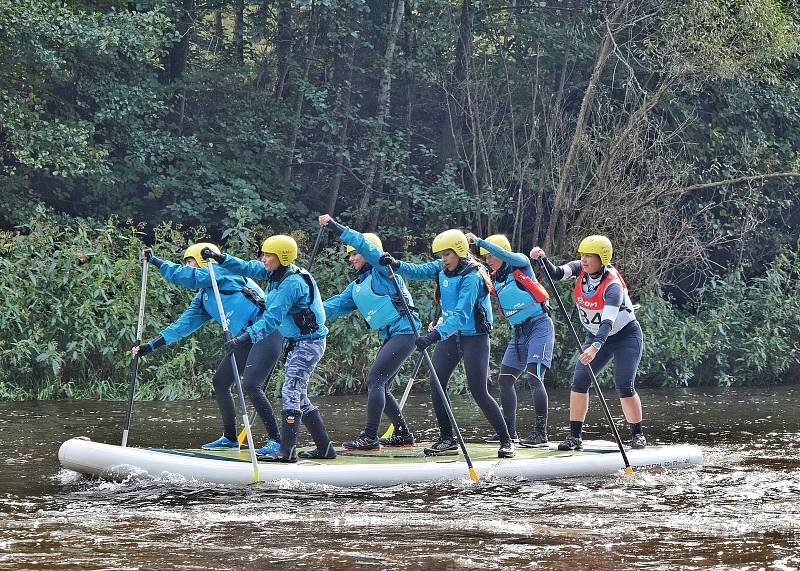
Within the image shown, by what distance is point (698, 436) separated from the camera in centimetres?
1194

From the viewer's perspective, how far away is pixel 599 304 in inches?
384

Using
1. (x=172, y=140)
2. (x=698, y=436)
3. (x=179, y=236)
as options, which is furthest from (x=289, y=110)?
(x=698, y=436)

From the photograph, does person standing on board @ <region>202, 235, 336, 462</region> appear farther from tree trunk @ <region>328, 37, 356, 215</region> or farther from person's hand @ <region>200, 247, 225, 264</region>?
tree trunk @ <region>328, 37, 356, 215</region>

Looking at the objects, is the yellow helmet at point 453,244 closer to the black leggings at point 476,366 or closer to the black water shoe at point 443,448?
the black leggings at point 476,366

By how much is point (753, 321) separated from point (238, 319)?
11.9m

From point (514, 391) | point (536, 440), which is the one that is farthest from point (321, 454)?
point (536, 440)

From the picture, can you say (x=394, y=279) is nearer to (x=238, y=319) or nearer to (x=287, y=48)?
(x=238, y=319)

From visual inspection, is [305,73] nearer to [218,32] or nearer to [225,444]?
[218,32]

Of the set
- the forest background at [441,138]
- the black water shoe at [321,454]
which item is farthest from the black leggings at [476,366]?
the forest background at [441,138]

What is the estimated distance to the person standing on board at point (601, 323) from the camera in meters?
9.63

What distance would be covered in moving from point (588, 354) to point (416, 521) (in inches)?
105

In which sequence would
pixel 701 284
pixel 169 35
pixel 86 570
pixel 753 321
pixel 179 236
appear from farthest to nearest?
1. pixel 701 284
2. pixel 753 321
3. pixel 169 35
4. pixel 179 236
5. pixel 86 570

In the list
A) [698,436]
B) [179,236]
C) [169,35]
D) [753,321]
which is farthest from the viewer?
[753,321]

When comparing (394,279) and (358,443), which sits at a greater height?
(394,279)
